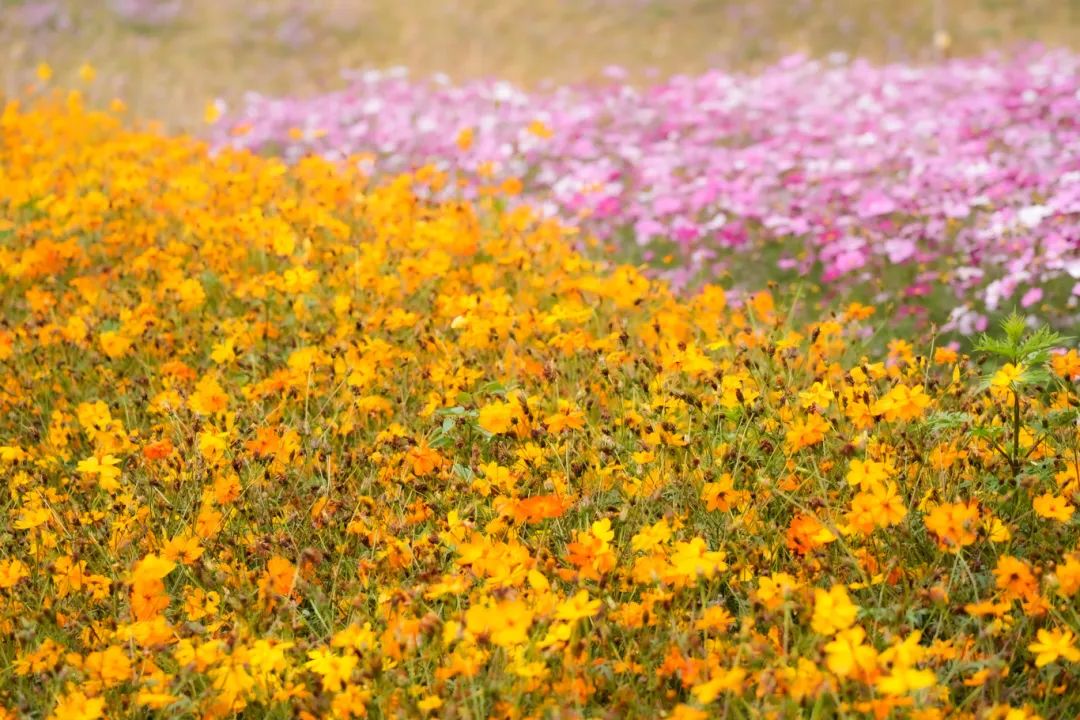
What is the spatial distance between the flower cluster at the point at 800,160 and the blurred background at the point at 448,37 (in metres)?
1.20

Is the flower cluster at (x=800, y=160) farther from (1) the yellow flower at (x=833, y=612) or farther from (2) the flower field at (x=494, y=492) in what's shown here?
(1) the yellow flower at (x=833, y=612)

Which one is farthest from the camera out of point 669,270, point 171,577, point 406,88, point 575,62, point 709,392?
point 575,62

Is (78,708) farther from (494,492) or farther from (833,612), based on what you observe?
(833,612)

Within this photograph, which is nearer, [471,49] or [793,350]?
[793,350]

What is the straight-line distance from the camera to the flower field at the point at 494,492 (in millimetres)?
2242

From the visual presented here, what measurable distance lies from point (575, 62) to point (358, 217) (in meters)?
7.96

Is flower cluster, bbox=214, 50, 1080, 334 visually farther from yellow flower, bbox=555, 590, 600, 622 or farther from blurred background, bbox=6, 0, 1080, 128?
yellow flower, bbox=555, 590, 600, 622

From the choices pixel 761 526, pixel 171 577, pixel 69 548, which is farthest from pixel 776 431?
pixel 69 548

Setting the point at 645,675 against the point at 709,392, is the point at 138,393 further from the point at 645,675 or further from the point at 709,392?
the point at 645,675

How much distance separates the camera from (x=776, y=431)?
2941mm

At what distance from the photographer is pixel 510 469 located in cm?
296

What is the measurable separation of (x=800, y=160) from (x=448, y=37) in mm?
7314

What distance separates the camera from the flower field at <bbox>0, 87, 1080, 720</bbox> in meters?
2.24

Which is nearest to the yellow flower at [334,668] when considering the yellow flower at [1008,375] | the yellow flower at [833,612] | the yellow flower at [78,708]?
the yellow flower at [78,708]
